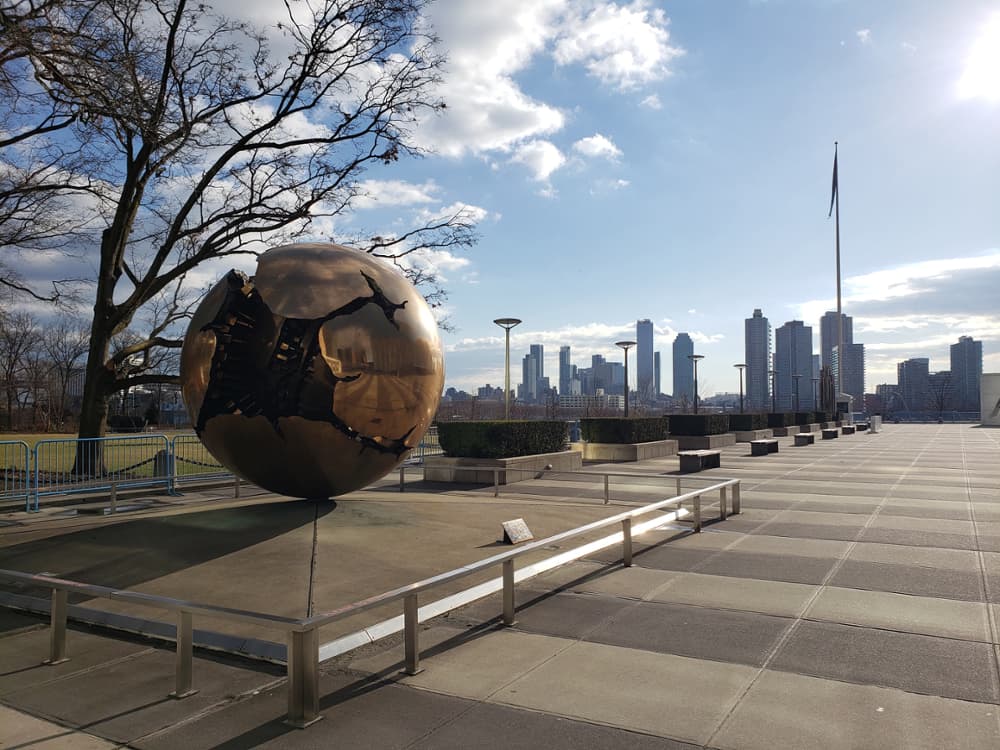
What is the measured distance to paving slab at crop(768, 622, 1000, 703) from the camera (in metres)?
4.71

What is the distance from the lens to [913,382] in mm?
142375

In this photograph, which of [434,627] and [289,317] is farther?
[289,317]

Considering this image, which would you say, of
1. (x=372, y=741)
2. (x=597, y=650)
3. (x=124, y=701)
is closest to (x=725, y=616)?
(x=597, y=650)

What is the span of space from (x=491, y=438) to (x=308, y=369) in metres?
10.6

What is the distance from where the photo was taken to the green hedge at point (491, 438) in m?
17.9

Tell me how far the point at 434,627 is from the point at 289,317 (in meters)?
3.67

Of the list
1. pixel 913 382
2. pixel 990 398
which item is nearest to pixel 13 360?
pixel 990 398

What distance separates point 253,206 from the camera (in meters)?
20.0

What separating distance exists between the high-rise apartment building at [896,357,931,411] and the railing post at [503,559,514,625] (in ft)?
463

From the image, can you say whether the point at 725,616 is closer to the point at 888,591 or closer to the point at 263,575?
the point at 888,591

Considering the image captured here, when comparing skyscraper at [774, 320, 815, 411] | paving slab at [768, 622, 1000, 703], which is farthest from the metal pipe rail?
skyscraper at [774, 320, 815, 411]

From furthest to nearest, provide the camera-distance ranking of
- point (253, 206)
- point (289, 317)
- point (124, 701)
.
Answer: point (253, 206)
point (289, 317)
point (124, 701)

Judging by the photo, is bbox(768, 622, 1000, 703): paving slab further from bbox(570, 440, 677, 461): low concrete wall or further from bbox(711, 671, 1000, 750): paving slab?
bbox(570, 440, 677, 461): low concrete wall

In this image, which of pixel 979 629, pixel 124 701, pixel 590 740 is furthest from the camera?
pixel 979 629
